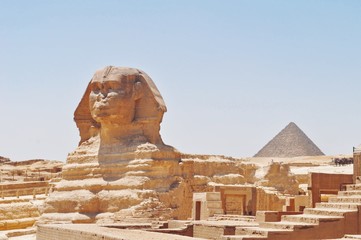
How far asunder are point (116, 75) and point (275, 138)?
1677 inches

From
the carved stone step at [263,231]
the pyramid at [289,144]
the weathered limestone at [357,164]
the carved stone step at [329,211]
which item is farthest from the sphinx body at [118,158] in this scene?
the pyramid at [289,144]

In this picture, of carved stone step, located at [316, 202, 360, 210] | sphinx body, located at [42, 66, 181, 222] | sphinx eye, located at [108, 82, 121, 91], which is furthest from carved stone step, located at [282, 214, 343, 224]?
sphinx eye, located at [108, 82, 121, 91]

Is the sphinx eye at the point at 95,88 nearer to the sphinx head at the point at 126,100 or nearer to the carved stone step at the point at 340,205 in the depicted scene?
the sphinx head at the point at 126,100

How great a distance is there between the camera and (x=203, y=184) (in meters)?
31.2

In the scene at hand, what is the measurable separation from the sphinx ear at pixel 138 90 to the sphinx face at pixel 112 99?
0.13m

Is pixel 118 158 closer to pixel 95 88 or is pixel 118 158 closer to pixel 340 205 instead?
pixel 95 88

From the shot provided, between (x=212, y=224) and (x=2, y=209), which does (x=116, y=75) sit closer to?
(x=2, y=209)

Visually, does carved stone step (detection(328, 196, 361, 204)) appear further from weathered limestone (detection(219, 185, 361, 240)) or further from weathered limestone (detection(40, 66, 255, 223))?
weathered limestone (detection(40, 66, 255, 223))

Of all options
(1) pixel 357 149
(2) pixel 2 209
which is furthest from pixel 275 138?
(1) pixel 357 149

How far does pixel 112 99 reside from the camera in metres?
26.7

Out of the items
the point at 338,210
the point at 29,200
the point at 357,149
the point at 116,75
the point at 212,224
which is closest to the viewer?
the point at 338,210

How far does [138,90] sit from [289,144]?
1614 inches

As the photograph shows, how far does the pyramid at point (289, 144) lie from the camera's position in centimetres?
6650

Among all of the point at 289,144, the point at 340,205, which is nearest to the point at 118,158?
the point at 340,205
